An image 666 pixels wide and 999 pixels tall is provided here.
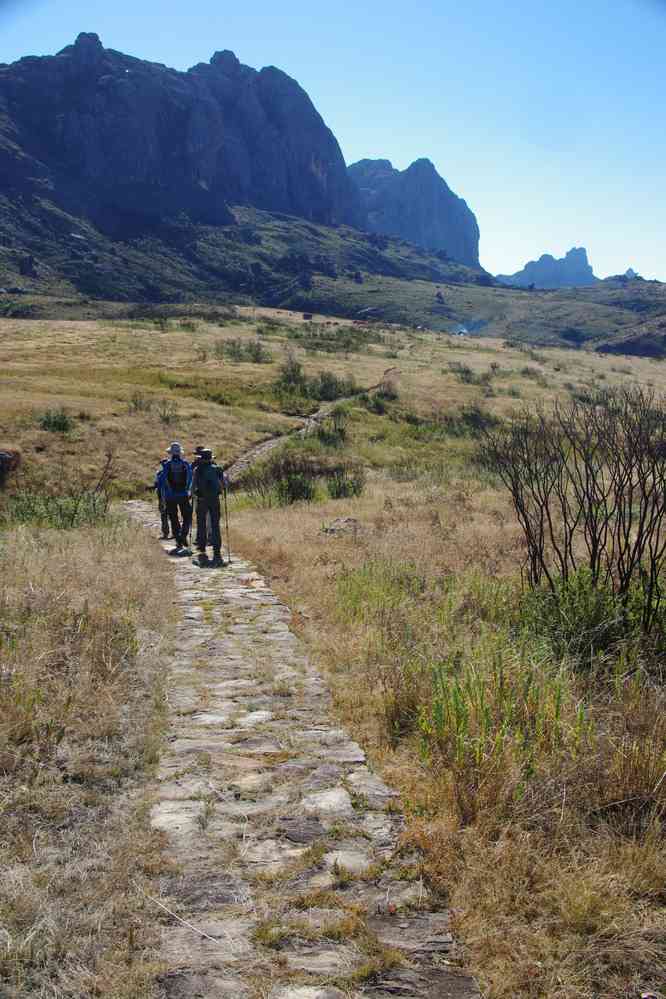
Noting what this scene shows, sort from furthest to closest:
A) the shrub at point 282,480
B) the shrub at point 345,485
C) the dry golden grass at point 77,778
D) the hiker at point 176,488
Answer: the shrub at point 345,485
the shrub at point 282,480
the hiker at point 176,488
the dry golden grass at point 77,778

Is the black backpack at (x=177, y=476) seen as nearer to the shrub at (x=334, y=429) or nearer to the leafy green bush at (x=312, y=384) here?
the shrub at (x=334, y=429)

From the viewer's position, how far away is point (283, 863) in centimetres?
329

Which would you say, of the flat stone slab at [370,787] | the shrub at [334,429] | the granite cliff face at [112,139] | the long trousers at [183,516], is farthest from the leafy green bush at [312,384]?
the granite cliff face at [112,139]

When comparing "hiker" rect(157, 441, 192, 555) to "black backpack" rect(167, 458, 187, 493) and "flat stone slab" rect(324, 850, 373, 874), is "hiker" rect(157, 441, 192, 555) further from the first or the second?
"flat stone slab" rect(324, 850, 373, 874)

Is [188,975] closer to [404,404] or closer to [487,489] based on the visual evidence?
[487,489]

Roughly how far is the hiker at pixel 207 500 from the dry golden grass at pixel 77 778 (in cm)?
416

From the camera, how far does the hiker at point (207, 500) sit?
11633mm

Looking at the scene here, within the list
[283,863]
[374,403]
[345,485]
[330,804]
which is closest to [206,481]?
[345,485]

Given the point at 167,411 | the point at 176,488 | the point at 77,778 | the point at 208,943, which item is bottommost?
the point at 208,943

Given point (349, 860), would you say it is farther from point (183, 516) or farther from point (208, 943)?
point (183, 516)

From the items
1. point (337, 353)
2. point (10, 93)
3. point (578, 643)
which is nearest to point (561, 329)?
point (337, 353)

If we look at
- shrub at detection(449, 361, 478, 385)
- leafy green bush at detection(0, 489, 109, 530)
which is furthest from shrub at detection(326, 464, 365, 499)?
shrub at detection(449, 361, 478, 385)

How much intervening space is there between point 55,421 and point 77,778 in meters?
22.9

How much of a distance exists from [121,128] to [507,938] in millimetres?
196329
